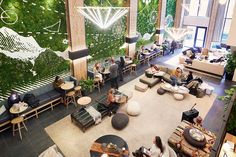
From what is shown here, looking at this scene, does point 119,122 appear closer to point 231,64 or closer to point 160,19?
point 231,64

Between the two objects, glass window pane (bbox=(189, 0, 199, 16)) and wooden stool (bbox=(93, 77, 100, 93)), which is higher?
glass window pane (bbox=(189, 0, 199, 16))

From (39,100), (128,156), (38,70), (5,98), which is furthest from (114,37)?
(128,156)

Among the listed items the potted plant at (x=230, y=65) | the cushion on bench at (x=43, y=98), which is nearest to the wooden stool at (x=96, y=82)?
the cushion on bench at (x=43, y=98)

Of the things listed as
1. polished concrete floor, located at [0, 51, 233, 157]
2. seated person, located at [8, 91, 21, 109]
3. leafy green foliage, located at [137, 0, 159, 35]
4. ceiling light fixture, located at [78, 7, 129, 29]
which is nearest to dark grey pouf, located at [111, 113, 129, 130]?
polished concrete floor, located at [0, 51, 233, 157]

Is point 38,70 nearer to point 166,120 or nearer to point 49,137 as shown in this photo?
point 49,137

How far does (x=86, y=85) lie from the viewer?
9.34 meters

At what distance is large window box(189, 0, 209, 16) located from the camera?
1650 cm

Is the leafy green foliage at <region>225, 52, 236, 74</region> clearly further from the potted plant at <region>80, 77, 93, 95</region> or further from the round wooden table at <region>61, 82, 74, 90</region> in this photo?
the round wooden table at <region>61, 82, 74, 90</region>

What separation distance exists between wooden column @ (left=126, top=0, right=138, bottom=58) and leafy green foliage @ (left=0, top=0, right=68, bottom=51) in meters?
4.93

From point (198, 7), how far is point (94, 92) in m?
13.6

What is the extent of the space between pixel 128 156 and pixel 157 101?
4036 millimetres

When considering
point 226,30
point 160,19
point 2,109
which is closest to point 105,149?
point 2,109

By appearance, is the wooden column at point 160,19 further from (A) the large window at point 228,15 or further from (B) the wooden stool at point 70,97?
(B) the wooden stool at point 70,97

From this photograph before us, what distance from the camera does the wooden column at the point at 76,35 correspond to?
830cm
